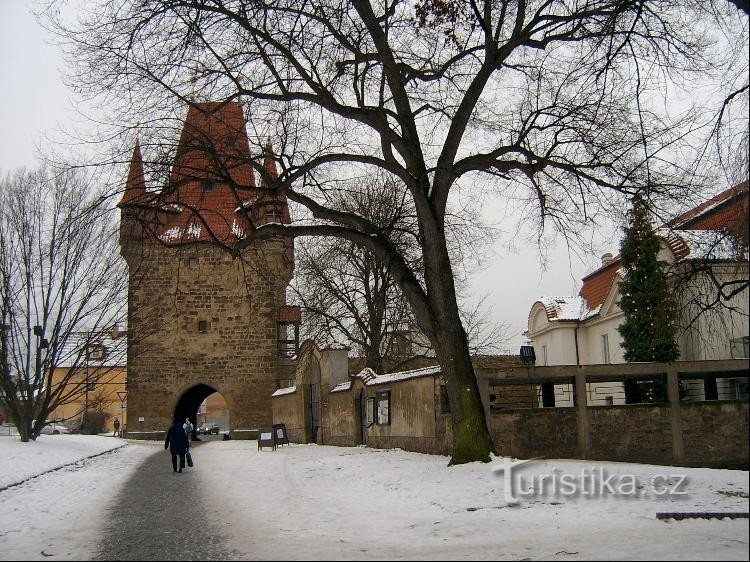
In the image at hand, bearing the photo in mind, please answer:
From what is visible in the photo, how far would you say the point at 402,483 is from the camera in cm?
1293

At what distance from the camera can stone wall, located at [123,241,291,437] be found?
42688 millimetres

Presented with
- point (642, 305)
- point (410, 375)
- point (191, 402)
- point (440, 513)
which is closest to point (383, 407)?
point (410, 375)

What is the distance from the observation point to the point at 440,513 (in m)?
9.93

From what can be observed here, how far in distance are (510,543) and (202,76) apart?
9.50 m

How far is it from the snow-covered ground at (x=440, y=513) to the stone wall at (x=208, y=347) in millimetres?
26962

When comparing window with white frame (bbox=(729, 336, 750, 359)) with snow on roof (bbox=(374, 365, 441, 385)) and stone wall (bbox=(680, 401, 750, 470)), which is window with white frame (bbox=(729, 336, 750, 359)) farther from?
snow on roof (bbox=(374, 365, 441, 385))

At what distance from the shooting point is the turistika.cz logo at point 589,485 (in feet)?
31.9

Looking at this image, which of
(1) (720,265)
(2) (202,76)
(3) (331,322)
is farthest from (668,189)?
(3) (331,322)

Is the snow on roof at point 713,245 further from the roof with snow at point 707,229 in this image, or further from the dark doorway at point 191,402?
the dark doorway at point 191,402

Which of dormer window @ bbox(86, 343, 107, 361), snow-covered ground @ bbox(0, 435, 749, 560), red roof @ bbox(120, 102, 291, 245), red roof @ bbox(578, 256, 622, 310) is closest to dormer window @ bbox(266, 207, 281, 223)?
red roof @ bbox(120, 102, 291, 245)

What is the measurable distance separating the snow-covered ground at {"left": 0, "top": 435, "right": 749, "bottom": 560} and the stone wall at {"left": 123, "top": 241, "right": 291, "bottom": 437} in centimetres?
2696

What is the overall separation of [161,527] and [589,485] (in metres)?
5.42

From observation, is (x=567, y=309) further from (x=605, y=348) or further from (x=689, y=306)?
(x=689, y=306)

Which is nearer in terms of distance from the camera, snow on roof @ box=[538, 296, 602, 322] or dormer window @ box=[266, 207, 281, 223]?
dormer window @ box=[266, 207, 281, 223]
